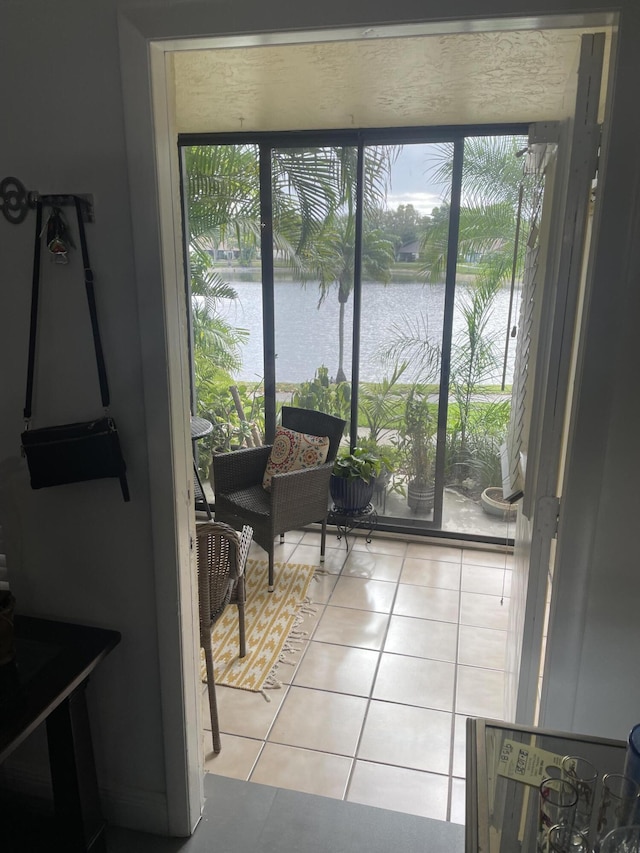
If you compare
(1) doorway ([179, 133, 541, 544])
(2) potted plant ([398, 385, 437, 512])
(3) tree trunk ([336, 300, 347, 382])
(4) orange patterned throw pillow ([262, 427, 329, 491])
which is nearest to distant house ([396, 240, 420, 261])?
(1) doorway ([179, 133, 541, 544])

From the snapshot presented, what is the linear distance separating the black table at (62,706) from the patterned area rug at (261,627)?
39.1 inches

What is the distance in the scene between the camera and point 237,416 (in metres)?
4.32

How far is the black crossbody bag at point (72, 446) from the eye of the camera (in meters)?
1.61

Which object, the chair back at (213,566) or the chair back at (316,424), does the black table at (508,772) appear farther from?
the chair back at (316,424)

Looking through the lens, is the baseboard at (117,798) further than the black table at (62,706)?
Yes

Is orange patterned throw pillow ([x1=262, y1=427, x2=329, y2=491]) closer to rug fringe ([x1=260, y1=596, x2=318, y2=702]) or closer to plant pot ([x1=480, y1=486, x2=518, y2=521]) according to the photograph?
rug fringe ([x1=260, y1=596, x2=318, y2=702])

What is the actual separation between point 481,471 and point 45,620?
2.87 meters

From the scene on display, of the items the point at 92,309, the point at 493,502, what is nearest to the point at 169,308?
the point at 92,309

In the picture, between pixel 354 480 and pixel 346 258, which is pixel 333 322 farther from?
pixel 354 480

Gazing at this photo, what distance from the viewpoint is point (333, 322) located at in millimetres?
3996

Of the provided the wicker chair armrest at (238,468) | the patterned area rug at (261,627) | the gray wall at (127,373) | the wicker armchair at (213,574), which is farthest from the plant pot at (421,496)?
the gray wall at (127,373)

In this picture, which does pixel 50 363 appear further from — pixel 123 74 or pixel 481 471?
pixel 481 471

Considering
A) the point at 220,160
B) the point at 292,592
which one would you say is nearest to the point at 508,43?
the point at 220,160

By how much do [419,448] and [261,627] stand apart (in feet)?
5.10
